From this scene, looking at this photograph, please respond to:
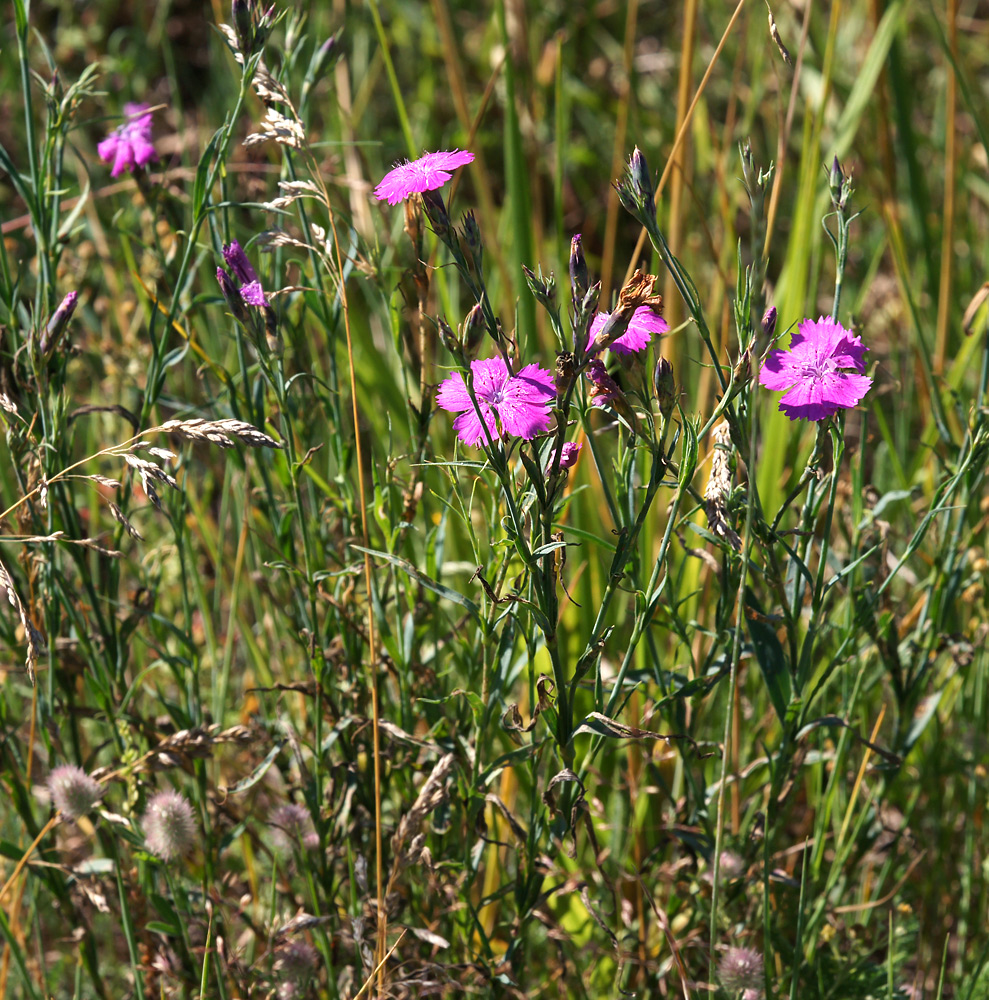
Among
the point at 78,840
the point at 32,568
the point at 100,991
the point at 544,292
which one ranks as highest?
the point at 544,292

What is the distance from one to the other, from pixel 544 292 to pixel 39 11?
323 cm

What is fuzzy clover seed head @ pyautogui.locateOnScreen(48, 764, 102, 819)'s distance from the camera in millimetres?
1037

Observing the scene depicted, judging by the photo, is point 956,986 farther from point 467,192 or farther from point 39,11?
point 39,11

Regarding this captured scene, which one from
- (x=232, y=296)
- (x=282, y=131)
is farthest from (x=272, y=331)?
(x=282, y=131)

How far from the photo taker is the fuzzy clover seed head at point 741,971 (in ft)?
3.40

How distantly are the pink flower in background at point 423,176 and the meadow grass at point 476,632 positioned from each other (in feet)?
0.07

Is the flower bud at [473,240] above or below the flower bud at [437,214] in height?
below

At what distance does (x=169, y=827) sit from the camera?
41.8 inches

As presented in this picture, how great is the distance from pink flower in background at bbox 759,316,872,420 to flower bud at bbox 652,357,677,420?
0.07 meters

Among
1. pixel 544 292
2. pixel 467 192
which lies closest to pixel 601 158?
pixel 467 192

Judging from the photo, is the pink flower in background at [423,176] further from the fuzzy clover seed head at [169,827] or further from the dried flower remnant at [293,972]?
the dried flower remnant at [293,972]

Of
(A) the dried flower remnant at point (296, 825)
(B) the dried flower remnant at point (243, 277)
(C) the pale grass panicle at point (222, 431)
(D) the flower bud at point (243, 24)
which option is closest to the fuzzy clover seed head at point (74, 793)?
(A) the dried flower remnant at point (296, 825)

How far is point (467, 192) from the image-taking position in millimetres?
2900

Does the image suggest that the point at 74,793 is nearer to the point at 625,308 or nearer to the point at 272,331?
the point at 272,331
